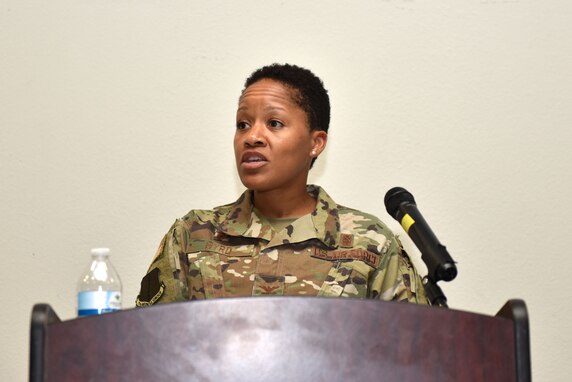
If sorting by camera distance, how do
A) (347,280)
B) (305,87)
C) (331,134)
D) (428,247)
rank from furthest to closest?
1. (331,134)
2. (305,87)
3. (347,280)
4. (428,247)

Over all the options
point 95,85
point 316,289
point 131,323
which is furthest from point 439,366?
point 95,85

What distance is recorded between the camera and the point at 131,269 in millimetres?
2408

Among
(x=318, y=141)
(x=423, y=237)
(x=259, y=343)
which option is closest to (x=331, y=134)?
(x=318, y=141)

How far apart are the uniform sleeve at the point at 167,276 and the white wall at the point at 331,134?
0.31 meters

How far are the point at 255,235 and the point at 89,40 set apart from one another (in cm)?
77

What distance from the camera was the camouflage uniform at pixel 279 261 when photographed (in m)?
2.04

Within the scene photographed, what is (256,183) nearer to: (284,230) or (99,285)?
(284,230)

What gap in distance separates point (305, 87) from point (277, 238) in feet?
1.34

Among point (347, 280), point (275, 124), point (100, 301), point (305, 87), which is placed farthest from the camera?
point (305, 87)

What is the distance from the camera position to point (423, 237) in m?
1.42

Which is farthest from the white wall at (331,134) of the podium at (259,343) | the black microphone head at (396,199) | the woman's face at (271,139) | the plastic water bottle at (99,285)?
the podium at (259,343)

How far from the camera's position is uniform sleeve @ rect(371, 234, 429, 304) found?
2.07 m

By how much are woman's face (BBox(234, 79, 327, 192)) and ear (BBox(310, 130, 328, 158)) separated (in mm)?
31

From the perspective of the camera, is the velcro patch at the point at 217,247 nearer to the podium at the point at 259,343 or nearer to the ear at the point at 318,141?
the ear at the point at 318,141
